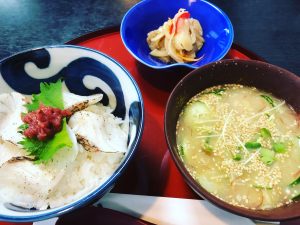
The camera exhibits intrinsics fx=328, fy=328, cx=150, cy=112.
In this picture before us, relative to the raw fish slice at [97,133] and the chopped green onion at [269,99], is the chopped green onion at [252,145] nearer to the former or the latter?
the chopped green onion at [269,99]

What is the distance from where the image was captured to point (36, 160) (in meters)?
1.41

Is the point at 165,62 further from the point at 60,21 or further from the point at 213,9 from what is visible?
the point at 60,21

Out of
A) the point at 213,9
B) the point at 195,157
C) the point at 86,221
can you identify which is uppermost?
the point at 213,9

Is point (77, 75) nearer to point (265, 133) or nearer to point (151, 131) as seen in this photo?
point (151, 131)

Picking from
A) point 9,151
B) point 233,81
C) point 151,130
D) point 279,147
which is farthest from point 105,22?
point 279,147

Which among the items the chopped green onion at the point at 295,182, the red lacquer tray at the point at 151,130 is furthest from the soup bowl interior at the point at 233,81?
the chopped green onion at the point at 295,182

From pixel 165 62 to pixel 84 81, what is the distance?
65 centimetres

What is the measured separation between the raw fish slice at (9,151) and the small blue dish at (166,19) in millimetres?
918

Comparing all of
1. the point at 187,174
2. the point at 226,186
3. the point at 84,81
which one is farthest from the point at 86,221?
the point at 84,81

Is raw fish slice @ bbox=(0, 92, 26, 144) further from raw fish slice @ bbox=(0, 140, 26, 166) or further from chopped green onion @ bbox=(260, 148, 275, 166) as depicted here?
chopped green onion @ bbox=(260, 148, 275, 166)

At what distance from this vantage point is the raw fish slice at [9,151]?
1475 mm

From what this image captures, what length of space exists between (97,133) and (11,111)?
0.47 meters

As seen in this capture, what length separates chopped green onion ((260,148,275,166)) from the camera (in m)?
1.44

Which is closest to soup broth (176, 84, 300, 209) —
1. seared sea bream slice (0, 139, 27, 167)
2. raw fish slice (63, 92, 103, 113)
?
raw fish slice (63, 92, 103, 113)
